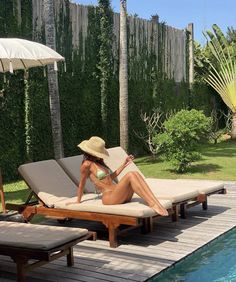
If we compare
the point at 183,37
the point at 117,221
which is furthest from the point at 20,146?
the point at 183,37

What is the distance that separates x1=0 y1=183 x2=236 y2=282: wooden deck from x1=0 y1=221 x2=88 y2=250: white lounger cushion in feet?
1.48

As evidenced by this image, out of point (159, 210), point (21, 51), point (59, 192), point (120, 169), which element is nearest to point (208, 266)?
point (159, 210)

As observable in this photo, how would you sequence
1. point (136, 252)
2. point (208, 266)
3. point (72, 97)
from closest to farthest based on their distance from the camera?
point (208, 266)
point (136, 252)
point (72, 97)

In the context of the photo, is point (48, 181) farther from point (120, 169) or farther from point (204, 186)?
point (204, 186)

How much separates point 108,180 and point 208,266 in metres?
1.72

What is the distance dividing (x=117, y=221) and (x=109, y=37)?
9.94m

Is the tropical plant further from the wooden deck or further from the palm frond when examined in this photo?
the wooden deck

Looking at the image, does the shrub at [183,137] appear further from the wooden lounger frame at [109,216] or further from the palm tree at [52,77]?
the wooden lounger frame at [109,216]

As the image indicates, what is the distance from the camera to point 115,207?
6.10 meters

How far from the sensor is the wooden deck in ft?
16.7

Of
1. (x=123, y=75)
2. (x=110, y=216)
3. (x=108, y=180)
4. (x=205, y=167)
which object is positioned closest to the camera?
(x=110, y=216)

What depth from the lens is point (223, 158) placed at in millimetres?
14930

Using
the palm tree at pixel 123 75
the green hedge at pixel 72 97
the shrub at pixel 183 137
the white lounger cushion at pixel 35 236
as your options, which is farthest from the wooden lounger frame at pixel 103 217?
the palm tree at pixel 123 75

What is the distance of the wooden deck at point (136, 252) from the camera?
509 centimetres
